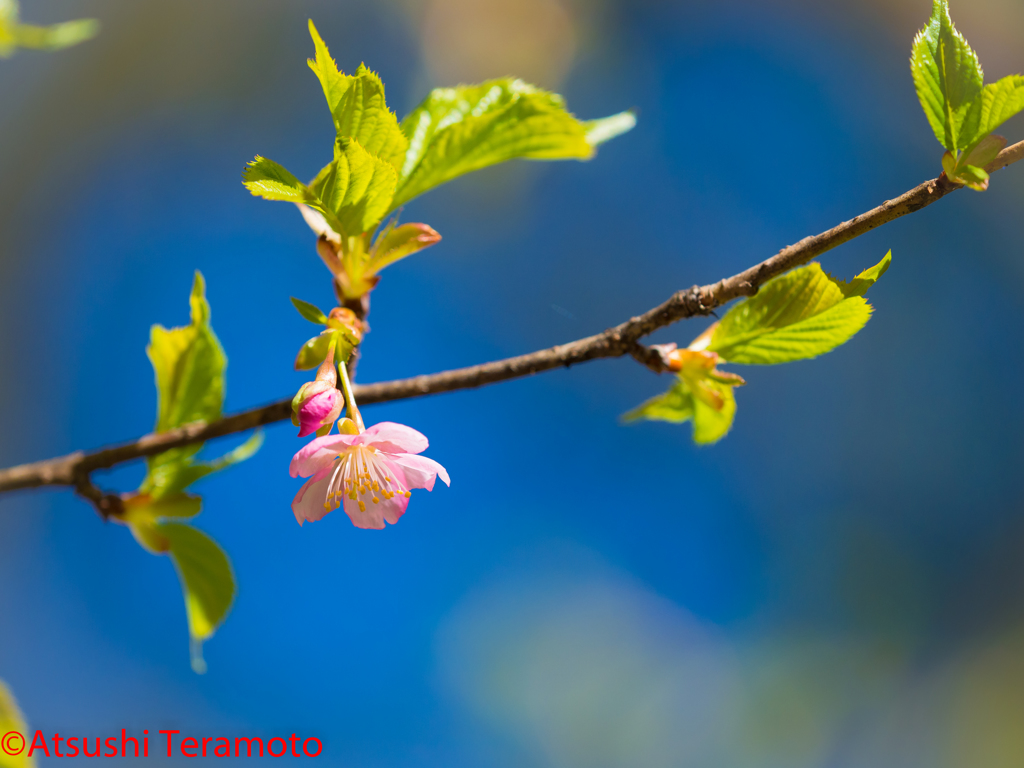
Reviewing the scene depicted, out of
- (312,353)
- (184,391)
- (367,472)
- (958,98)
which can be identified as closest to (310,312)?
(312,353)

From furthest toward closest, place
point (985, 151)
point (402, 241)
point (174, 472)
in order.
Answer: point (174, 472), point (402, 241), point (985, 151)

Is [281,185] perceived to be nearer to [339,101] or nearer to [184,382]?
[339,101]

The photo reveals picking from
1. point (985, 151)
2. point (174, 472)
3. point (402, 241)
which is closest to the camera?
point (985, 151)

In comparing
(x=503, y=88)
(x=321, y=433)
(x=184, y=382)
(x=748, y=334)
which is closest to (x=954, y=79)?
(x=748, y=334)

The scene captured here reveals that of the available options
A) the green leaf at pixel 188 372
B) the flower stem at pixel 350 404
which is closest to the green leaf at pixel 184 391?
the green leaf at pixel 188 372

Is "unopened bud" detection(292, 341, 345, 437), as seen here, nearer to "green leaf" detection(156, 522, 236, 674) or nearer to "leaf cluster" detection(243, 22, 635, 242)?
"leaf cluster" detection(243, 22, 635, 242)

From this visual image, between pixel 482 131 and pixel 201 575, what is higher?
pixel 482 131

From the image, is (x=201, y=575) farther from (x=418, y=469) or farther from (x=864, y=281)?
(x=864, y=281)

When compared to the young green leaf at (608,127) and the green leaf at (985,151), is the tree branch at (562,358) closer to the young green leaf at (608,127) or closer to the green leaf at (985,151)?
the green leaf at (985,151)
